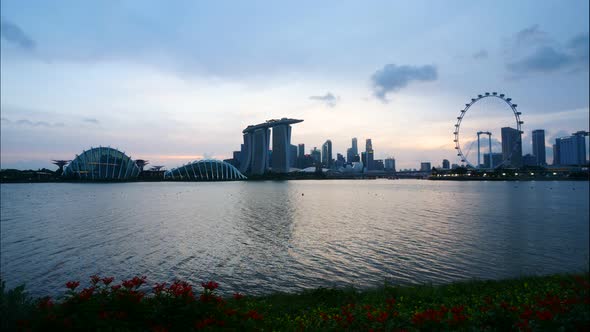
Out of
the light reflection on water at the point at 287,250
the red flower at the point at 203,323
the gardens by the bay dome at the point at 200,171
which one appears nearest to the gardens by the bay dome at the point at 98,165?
the gardens by the bay dome at the point at 200,171

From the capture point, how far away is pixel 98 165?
6398 inches

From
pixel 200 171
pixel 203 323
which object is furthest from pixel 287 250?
pixel 200 171

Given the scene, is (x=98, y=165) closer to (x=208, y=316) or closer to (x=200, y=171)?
(x=200, y=171)

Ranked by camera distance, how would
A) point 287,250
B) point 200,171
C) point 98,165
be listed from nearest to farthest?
point 287,250
point 98,165
point 200,171

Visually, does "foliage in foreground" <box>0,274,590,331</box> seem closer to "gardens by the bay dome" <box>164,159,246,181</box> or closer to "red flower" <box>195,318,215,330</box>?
"red flower" <box>195,318,215,330</box>

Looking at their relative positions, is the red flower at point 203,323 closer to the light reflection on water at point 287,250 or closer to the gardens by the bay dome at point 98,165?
the light reflection on water at point 287,250

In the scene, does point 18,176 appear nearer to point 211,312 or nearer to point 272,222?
point 272,222

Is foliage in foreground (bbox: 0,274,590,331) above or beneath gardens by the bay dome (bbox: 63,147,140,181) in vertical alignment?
beneath

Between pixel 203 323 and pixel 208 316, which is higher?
pixel 203 323

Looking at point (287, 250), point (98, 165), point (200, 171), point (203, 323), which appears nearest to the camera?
point (203, 323)

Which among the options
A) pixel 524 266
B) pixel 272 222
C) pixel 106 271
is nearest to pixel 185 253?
pixel 106 271

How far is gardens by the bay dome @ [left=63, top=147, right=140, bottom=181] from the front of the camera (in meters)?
161

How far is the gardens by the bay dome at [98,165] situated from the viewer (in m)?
161

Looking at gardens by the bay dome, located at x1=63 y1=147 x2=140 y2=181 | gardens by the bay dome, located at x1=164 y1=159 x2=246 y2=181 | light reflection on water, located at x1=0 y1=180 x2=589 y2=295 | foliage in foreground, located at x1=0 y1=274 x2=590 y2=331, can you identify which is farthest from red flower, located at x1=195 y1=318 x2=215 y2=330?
gardens by the bay dome, located at x1=63 y1=147 x2=140 y2=181
